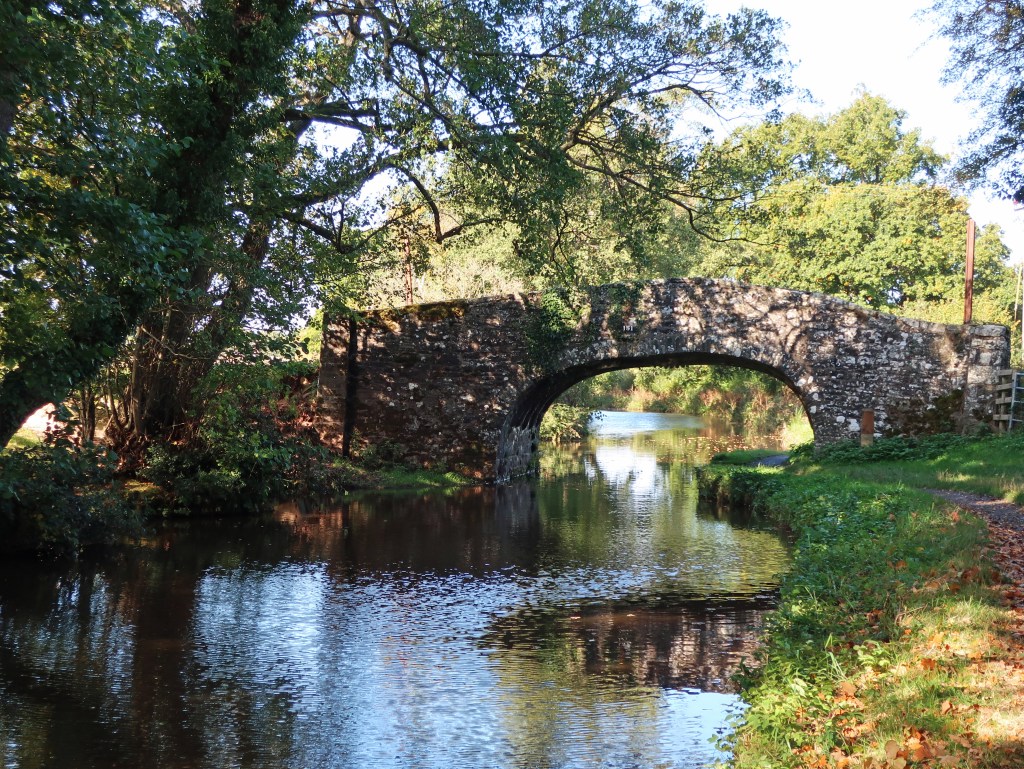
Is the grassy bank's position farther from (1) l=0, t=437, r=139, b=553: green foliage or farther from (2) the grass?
(1) l=0, t=437, r=139, b=553: green foliage

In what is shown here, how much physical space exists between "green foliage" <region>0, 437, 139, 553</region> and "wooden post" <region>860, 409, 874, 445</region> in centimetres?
1232

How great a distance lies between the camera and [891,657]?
488 centimetres

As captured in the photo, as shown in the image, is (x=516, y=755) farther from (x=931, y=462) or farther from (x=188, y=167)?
(x=931, y=462)

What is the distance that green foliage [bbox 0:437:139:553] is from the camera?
927cm

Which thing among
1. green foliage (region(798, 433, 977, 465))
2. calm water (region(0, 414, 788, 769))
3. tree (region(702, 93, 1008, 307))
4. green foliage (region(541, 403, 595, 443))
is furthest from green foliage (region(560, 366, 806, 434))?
calm water (region(0, 414, 788, 769))

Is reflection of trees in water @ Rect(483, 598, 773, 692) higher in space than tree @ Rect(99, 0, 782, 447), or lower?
lower

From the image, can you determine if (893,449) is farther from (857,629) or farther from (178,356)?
(178,356)

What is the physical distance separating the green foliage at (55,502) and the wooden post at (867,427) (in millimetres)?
12325

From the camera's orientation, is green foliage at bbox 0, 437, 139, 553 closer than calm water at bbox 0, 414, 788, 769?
No

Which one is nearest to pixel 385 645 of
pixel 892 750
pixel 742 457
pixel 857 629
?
pixel 857 629

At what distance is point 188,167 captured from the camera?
29.7 ft

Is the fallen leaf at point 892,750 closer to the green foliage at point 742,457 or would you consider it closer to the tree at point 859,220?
the green foliage at point 742,457

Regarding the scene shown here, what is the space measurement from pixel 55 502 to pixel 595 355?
9988 mm

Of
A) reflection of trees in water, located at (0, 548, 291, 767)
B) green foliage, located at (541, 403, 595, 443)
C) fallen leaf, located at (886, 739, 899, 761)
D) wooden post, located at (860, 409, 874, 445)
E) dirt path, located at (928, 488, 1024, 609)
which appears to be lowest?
reflection of trees in water, located at (0, 548, 291, 767)
